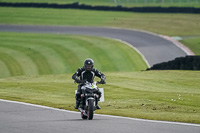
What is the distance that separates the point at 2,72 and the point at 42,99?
17678 millimetres

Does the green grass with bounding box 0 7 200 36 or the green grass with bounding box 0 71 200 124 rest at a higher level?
the green grass with bounding box 0 7 200 36

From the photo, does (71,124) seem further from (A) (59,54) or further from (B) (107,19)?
(B) (107,19)

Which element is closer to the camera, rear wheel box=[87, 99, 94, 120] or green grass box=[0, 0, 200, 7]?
rear wheel box=[87, 99, 94, 120]

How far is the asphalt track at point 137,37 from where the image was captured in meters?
44.3

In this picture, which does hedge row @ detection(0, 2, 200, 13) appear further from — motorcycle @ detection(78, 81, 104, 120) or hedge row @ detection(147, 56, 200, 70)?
motorcycle @ detection(78, 81, 104, 120)

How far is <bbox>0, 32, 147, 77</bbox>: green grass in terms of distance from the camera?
123ft

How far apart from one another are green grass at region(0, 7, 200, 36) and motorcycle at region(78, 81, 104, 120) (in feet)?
136

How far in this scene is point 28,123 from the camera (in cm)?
1233

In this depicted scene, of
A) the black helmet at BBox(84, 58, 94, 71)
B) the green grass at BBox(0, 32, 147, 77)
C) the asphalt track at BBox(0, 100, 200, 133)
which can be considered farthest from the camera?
the green grass at BBox(0, 32, 147, 77)

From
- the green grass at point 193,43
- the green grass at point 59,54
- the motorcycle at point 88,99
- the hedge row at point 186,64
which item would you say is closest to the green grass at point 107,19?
the green grass at point 193,43

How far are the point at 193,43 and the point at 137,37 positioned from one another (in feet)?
20.6

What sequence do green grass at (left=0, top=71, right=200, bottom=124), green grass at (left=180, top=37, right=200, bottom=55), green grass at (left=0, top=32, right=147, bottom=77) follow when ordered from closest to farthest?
green grass at (left=0, top=71, right=200, bottom=124)
green grass at (left=0, top=32, right=147, bottom=77)
green grass at (left=180, top=37, right=200, bottom=55)

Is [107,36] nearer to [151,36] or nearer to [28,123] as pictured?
[151,36]

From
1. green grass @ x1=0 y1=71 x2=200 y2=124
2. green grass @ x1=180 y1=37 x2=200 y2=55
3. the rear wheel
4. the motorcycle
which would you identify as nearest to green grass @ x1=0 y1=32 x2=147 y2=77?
green grass @ x1=180 y1=37 x2=200 y2=55
